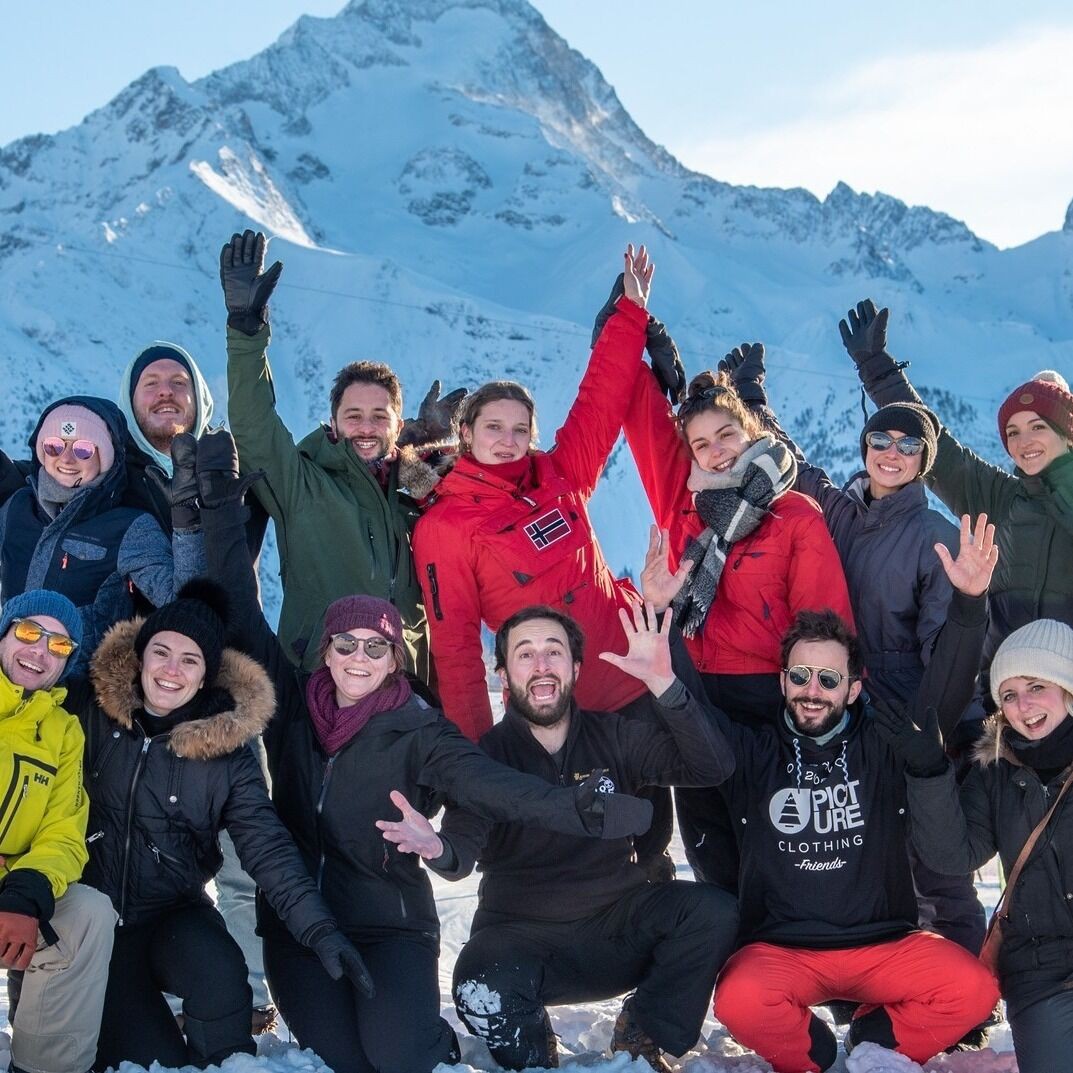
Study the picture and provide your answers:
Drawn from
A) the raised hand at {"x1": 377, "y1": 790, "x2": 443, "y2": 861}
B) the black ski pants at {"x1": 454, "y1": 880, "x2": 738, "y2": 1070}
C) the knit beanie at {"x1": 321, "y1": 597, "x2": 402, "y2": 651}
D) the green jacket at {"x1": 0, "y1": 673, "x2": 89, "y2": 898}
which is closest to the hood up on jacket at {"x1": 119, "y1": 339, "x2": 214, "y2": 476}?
→ the knit beanie at {"x1": 321, "y1": 597, "x2": 402, "y2": 651}

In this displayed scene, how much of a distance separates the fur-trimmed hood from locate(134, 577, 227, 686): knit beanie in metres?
0.04

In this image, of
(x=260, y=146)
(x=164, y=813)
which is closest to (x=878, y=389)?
(x=164, y=813)

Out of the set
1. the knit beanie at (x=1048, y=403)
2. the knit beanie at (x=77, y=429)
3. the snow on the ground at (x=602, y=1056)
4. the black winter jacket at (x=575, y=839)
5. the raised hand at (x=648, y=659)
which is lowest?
the snow on the ground at (x=602, y=1056)

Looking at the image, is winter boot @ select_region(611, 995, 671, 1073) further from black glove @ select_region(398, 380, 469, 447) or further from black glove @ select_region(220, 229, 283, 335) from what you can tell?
black glove @ select_region(398, 380, 469, 447)

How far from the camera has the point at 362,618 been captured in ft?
12.8

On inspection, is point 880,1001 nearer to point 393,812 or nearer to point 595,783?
point 595,783

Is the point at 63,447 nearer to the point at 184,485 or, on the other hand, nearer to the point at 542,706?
the point at 184,485

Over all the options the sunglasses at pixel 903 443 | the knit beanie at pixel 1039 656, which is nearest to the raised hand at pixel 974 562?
the knit beanie at pixel 1039 656

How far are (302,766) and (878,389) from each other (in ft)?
9.62

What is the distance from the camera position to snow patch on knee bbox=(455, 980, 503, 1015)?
12.2 ft

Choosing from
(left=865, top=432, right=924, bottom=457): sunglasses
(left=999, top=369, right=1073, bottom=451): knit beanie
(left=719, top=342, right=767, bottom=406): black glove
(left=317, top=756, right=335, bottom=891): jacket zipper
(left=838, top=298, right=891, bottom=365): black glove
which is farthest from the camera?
(left=719, top=342, right=767, bottom=406): black glove

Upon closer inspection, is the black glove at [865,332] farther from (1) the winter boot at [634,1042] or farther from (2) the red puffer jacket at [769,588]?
(1) the winter boot at [634,1042]

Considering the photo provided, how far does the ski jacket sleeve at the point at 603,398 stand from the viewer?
492cm

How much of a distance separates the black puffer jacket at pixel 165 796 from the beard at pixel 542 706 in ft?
2.65
